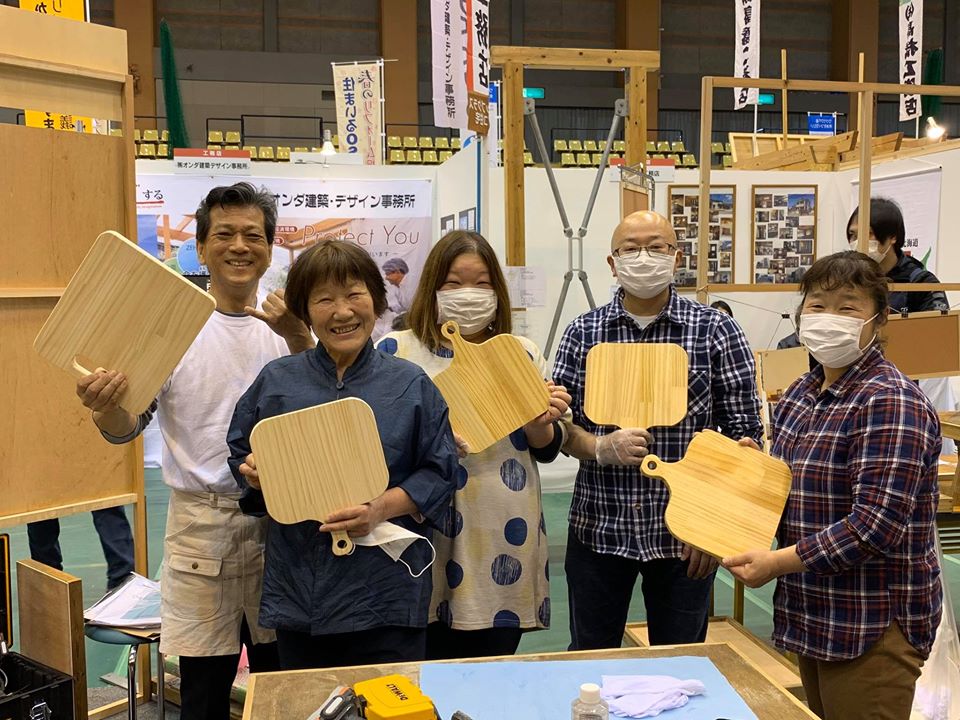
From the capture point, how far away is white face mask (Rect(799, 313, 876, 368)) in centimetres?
165

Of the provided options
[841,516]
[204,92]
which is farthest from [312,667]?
[204,92]

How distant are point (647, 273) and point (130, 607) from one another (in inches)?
67.7

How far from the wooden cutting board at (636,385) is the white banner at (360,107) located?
283 inches

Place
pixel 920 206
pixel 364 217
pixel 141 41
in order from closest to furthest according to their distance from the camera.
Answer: pixel 920 206, pixel 364 217, pixel 141 41

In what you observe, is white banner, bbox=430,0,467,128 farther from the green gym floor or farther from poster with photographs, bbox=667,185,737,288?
the green gym floor

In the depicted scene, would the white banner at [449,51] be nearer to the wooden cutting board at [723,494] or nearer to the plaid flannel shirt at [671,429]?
the plaid flannel shirt at [671,429]

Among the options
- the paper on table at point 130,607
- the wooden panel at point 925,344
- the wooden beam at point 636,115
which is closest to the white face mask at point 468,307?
the paper on table at point 130,607

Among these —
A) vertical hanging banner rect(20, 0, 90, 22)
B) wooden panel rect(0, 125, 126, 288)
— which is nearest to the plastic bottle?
wooden panel rect(0, 125, 126, 288)

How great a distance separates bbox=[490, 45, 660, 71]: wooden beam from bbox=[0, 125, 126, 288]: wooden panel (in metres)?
2.25

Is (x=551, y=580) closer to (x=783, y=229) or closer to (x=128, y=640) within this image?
(x=128, y=640)

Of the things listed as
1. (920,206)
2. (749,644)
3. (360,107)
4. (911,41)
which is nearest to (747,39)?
(911,41)

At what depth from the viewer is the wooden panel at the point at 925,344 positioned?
2.98 meters

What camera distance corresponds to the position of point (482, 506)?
1.97m

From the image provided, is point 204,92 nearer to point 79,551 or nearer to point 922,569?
point 79,551
